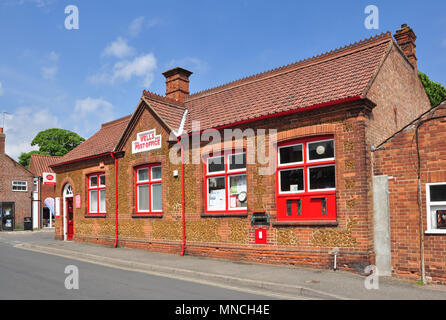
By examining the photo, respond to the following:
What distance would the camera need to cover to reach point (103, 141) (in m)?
21.1

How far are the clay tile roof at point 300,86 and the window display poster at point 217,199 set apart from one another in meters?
2.25

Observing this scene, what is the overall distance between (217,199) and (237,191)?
908mm

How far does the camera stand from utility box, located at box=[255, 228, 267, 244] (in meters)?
12.6

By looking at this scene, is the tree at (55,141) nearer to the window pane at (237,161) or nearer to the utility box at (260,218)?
the window pane at (237,161)

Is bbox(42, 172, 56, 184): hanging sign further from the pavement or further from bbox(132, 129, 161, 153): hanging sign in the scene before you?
the pavement

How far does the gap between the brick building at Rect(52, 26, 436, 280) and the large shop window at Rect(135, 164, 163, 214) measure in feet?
0.18

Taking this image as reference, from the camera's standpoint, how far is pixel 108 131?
74.0ft

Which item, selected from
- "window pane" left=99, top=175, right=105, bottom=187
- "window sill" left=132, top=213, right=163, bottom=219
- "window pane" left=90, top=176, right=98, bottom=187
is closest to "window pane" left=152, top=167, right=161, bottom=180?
"window sill" left=132, top=213, right=163, bottom=219

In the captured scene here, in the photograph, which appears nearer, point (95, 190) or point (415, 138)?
point (415, 138)

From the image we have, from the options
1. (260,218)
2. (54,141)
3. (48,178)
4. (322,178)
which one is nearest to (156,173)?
(260,218)

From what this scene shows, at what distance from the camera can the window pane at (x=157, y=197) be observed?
54.1 ft
